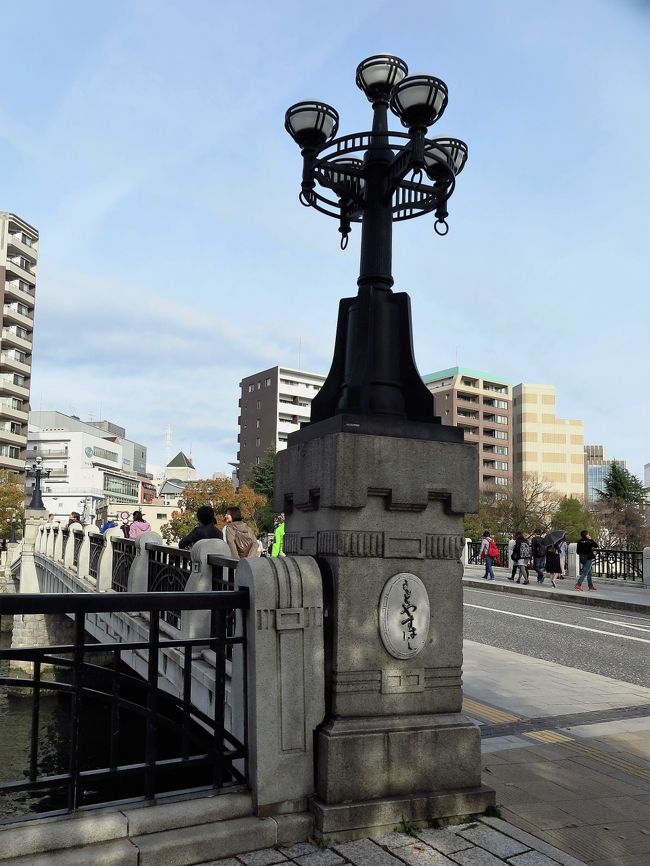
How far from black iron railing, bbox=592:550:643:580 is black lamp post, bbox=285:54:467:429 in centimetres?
2232

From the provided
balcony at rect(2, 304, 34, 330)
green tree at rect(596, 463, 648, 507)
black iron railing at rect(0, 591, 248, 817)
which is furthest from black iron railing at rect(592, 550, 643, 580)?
balcony at rect(2, 304, 34, 330)

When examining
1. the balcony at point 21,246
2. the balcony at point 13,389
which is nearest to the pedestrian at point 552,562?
the balcony at point 13,389

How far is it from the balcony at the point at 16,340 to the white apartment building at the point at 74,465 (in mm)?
25800

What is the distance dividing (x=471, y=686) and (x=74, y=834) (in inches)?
221

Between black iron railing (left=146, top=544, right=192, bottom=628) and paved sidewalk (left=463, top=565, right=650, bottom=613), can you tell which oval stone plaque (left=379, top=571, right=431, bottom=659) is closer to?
black iron railing (left=146, top=544, right=192, bottom=628)

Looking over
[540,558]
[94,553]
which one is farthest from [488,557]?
[94,553]

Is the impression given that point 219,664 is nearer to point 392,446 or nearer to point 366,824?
point 366,824

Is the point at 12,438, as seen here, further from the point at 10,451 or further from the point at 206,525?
the point at 206,525

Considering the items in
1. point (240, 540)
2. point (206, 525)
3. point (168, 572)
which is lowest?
point (168, 572)

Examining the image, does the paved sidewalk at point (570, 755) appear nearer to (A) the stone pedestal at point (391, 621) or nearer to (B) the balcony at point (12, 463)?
(A) the stone pedestal at point (391, 621)

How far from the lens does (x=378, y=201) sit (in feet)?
15.8

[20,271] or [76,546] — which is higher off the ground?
[20,271]

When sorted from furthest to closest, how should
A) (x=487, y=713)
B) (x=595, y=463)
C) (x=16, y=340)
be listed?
(x=595, y=463)
(x=16, y=340)
(x=487, y=713)

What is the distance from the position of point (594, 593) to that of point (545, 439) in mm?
79490
